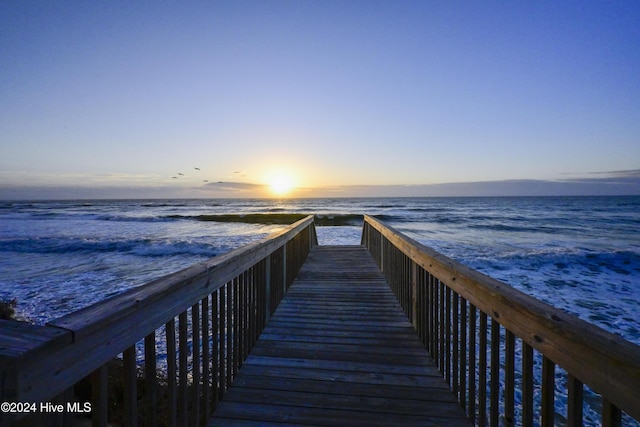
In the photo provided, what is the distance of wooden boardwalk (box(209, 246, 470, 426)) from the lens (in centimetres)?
207

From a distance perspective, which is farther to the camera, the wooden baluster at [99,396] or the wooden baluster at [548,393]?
the wooden baluster at [548,393]

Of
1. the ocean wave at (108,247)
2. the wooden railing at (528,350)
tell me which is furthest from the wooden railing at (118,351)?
the ocean wave at (108,247)

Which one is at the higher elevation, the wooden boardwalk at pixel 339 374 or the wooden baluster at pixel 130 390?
the wooden baluster at pixel 130 390

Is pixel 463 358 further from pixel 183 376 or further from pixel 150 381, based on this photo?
pixel 150 381

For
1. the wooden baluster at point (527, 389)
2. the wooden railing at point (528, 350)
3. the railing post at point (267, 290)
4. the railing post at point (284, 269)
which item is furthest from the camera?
the railing post at point (284, 269)

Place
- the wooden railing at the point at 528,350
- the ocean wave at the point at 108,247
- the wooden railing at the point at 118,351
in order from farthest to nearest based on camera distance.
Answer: the ocean wave at the point at 108,247, the wooden railing at the point at 528,350, the wooden railing at the point at 118,351

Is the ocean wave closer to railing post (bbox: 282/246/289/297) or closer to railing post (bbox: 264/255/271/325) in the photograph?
railing post (bbox: 282/246/289/297)

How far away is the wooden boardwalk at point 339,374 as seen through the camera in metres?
2.07

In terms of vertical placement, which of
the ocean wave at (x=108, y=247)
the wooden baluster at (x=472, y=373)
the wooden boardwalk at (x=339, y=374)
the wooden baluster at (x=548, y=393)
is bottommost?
the ocean wave at (x=108, y=247)

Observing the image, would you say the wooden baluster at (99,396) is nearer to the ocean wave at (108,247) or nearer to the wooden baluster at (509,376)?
the wooden baluster at (509,376)

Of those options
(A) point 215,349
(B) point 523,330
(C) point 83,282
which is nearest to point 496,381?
(B) point 523,330

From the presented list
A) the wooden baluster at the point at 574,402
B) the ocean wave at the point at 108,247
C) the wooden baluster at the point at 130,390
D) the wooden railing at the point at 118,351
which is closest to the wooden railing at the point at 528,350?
the wooden baluster at the point at 574,402

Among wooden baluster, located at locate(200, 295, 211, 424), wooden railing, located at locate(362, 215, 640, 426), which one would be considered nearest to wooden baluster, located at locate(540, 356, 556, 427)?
wooden railing, located at locate(362, 215, 640, 426)

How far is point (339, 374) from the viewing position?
2541 millimetres
